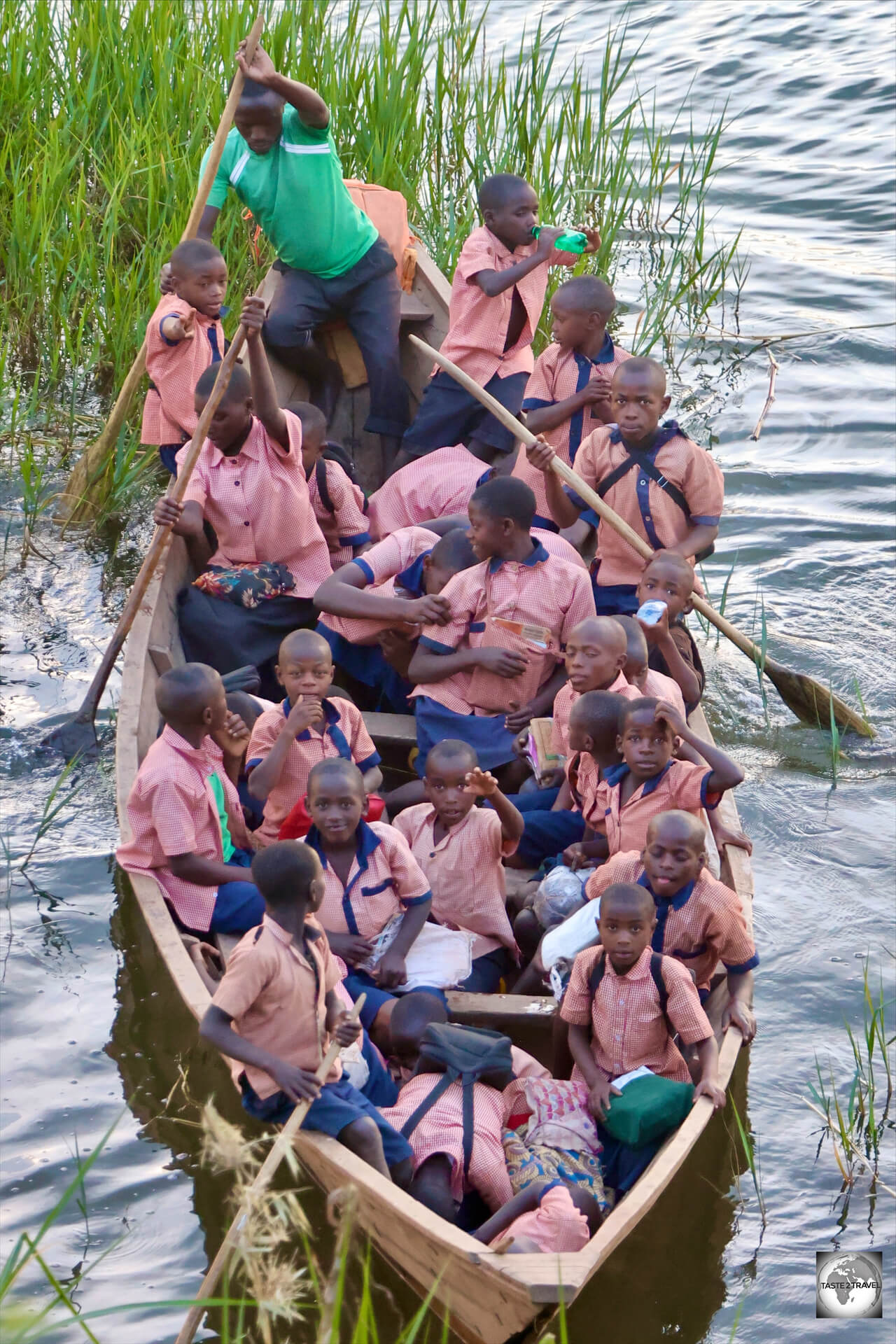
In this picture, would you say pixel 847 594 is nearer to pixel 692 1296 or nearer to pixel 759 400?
pixel 759 400

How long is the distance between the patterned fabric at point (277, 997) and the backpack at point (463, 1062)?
24 centimetres

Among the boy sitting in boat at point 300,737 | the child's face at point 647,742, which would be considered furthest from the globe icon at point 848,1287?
the boy sitting in boat at point 300,737

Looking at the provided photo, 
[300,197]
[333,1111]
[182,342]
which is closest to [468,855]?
[333,1111]

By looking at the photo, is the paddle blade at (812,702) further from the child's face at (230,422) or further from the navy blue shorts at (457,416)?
the child's face at (230,422)

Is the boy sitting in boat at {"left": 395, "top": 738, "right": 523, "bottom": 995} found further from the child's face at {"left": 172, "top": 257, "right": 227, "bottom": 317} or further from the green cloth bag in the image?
the child's face at {"left": 172, "top": 257, "right": 227, "bottom": 317}

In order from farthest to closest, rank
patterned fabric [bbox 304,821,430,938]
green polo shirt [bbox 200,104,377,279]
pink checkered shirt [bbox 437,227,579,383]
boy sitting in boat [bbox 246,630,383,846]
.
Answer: green polo shirt [bbox 200,104,377,279] → pink checkered shirt [bbox 437,227,579,383] → boy sitting in boat [bbox 246,630,383,846] → patterned fabric [bbox 304,821,430,938]

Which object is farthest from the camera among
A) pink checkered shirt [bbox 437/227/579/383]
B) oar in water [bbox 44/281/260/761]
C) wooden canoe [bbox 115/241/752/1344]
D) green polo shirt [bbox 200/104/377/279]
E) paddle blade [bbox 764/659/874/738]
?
paddle blade [bbox 764/659/874/738]

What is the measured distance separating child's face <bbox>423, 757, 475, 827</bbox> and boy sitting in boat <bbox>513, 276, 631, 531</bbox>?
169 cm

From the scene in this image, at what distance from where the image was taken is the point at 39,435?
296 inches

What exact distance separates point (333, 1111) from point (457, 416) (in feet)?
10.7

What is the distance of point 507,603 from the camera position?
15.1 feet

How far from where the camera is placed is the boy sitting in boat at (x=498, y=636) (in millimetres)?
4570

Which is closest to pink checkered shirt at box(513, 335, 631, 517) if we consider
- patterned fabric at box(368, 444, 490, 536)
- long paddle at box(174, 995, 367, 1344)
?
patterned fabric at box(368, 444, 490, 536)

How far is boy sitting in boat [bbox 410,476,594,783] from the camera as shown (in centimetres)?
457
